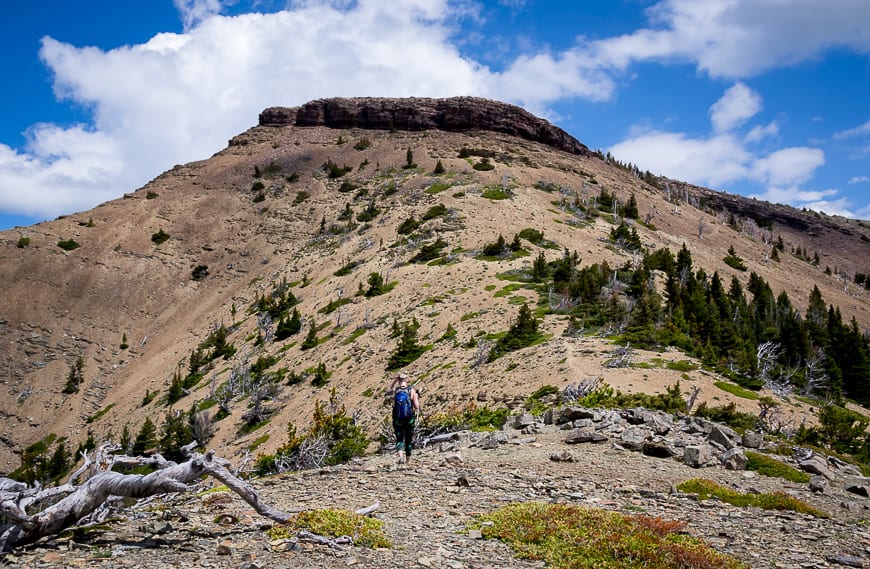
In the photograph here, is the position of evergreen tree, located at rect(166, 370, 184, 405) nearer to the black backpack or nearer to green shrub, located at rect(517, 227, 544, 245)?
green shrub, located at rect(517, 227, 544, 245)

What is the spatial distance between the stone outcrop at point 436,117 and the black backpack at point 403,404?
76.5m

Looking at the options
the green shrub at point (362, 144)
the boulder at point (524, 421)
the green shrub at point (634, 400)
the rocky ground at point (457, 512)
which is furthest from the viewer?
the green shrub at point (362, 144)

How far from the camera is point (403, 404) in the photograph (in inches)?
501

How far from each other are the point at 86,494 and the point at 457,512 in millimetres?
5083

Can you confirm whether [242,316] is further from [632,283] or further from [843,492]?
[843,492]

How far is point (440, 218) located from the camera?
47.1m

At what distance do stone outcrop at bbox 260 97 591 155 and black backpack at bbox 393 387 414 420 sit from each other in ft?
251

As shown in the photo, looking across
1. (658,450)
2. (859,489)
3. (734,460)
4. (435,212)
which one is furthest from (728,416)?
(435,212)

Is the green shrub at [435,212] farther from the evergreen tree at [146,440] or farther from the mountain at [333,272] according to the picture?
the evergreen tree at [146,440]

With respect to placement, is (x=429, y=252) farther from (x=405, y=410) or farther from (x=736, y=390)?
(x=405, y=410)

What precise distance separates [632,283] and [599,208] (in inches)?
1225

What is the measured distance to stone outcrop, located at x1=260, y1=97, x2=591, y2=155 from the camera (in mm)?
85938

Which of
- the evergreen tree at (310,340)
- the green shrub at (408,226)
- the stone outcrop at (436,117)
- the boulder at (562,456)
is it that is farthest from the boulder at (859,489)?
the stone outcrop at (436,117)

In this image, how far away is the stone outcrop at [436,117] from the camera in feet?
282
